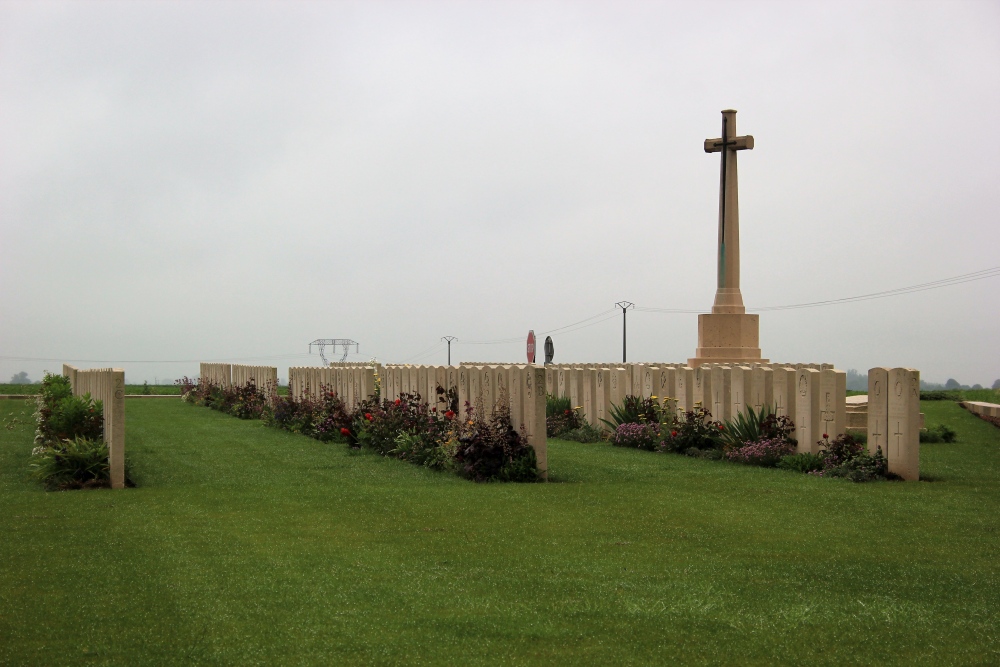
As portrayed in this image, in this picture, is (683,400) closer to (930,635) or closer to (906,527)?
(906,527)

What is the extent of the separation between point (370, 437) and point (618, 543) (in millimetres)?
7487

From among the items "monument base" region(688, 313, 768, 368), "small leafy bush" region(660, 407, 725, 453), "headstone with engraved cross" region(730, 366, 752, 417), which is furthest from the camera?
"monument base" region(688, 313, 768, 368)

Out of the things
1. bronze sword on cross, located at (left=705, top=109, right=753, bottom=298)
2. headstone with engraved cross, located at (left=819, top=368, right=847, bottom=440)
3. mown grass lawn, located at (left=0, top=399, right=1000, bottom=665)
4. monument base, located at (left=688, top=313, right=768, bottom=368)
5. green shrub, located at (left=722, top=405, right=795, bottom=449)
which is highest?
bronze sword on cross, located at (left=705, top=109, right=753, bottom=298)

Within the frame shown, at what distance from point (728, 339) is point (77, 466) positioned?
12.3m

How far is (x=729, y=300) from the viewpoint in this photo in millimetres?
18547

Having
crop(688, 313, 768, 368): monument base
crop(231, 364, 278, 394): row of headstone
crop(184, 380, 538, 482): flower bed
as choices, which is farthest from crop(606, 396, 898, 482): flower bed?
crop(231, 364, 278, 394): row of headstone

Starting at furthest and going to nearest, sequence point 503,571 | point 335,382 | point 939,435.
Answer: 1. point 335,382
2. point 939,435
3. point 503,571

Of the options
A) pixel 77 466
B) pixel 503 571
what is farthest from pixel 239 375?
pixel 503 571

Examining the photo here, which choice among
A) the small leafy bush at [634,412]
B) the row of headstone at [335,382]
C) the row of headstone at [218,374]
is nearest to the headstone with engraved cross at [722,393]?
the small leafy bush at [634,412]

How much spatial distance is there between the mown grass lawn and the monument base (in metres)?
7.85

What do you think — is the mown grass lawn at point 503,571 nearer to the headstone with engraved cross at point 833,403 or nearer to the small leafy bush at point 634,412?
the headstone with engraved cross at point 833,403

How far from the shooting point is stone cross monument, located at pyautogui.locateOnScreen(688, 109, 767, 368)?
1833 cm

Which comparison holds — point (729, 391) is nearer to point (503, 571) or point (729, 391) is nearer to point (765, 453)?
point (765, 453)

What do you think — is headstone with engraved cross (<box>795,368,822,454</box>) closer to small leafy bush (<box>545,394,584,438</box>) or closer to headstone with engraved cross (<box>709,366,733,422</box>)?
headstone with engraved cross (<box>709,366,733,422</box>)
